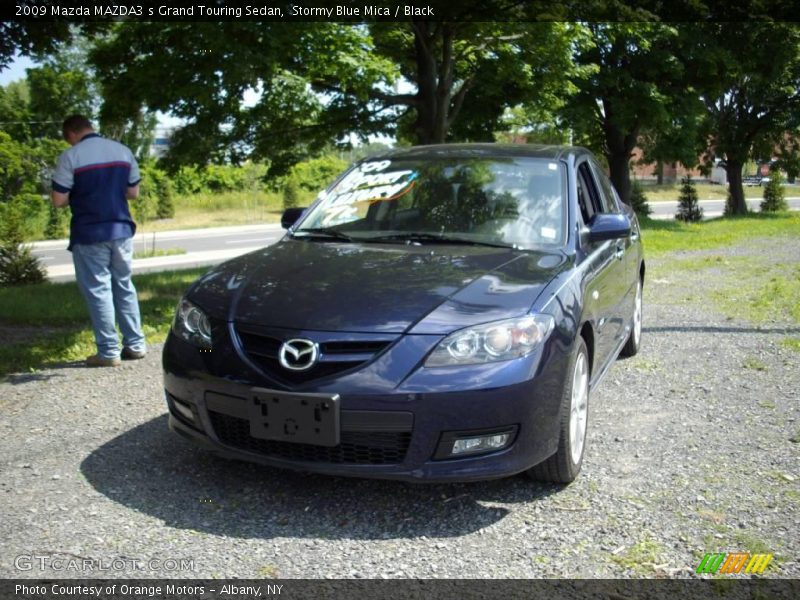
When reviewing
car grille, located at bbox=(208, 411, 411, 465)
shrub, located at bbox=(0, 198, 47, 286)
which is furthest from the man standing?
shrub, located at bbox=(0, 198, 47, 286)

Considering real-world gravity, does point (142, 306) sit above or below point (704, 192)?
above

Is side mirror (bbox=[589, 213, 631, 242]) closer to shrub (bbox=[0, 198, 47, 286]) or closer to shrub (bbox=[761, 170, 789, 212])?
shrub (bbox=[0, 198, 47, 286])

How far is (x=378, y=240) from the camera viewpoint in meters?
4.57

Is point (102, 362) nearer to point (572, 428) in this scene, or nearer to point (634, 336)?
point (572, 428)

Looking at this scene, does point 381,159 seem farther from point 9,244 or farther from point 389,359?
point 9,244

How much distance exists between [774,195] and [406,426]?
35.1 m

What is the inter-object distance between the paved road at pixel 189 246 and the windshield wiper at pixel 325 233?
14.5 m

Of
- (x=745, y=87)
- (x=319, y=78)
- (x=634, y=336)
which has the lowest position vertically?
(x=634, y=336)

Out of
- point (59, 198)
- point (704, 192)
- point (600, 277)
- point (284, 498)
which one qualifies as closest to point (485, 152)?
point (600, 277)

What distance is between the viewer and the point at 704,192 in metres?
60.3

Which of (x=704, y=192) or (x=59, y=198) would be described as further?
(x=704, y=192)

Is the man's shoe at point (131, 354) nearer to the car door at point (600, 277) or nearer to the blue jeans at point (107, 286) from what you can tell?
the blue jeans at point (107, 286)

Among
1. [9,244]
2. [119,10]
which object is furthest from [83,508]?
[9,244]

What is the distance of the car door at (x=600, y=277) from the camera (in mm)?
4387
